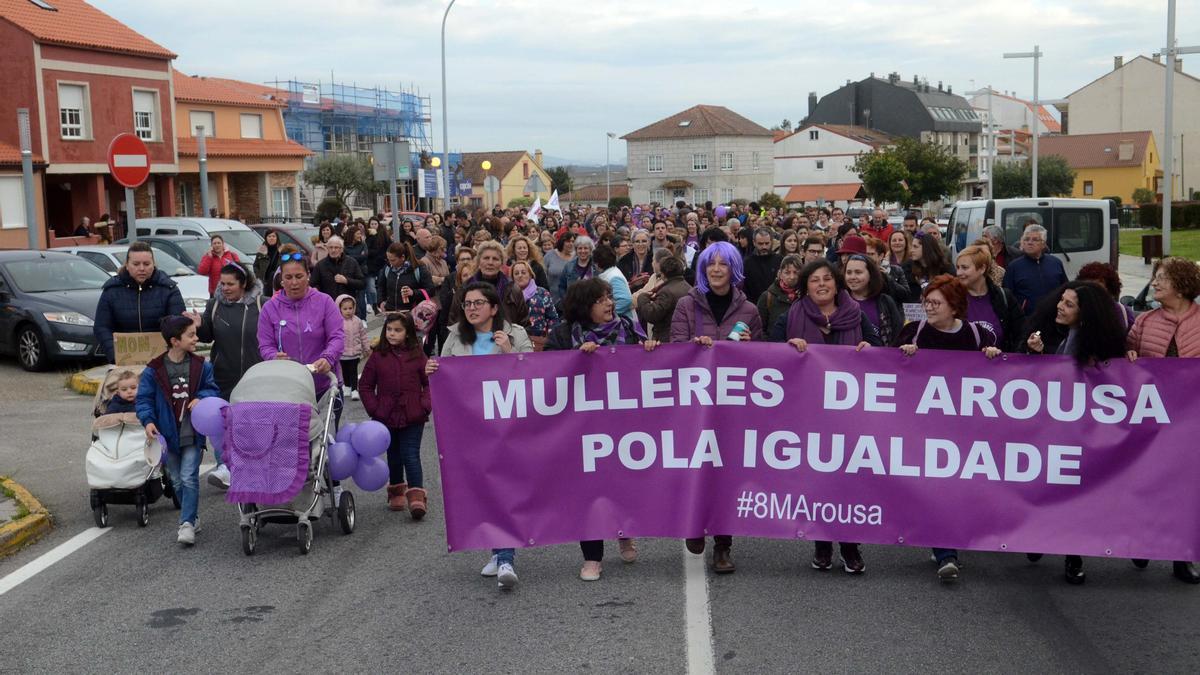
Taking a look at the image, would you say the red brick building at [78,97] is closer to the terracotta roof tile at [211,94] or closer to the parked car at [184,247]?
the terracotta roof tile at [211,94]

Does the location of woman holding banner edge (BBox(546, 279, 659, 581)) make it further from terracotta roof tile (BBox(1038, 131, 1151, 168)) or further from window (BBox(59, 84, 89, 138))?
terracotta roof tile (BBox(1038, 131, 1151, 168))

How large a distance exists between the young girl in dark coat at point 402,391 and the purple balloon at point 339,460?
0.41 metres

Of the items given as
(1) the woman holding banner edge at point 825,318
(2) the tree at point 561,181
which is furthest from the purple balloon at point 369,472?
(2) the tree at point 561,181

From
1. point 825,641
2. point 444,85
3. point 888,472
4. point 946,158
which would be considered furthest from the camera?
point 946,158

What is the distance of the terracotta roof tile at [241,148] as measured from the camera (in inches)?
2093

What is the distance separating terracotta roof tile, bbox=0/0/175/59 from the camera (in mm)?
40062

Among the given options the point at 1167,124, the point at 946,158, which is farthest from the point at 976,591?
the point at 946,158

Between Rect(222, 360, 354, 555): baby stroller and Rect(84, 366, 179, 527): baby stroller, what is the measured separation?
3.64 feet

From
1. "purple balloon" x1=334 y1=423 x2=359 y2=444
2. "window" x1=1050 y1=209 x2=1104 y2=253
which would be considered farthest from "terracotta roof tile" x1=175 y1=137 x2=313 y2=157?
"purple balloon" x1=334 y1=423 x2=359 y2=444

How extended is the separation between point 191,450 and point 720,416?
3581mm

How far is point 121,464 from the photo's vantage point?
8.67m

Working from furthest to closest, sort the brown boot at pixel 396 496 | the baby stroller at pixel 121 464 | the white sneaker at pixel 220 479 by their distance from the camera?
the white sneaker at pixel 220 479 < the brown boot at pixel 396 496 < the baby stroller at pixel 121 464

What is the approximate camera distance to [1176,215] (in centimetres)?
5378

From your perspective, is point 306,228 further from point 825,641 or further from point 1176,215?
point 1176,215
